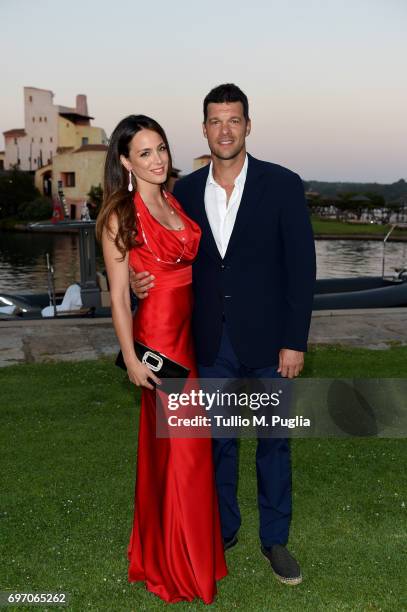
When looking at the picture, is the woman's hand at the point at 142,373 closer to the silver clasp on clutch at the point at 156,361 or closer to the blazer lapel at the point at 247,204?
the silver clasp on clutch at the point at 156,361

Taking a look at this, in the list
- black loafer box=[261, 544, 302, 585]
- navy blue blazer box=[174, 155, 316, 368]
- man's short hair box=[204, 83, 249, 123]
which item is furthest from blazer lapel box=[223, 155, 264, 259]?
black loafer box=[261, 544, 302, 585]

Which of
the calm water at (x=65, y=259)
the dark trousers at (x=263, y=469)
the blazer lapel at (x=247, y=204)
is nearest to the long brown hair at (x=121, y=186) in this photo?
the blazer lapel at (x=247, y=204)

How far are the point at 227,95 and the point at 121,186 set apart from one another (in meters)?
0.78

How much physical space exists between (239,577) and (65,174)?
9186 centimetres

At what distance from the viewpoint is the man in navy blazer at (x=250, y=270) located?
3213 millimetres

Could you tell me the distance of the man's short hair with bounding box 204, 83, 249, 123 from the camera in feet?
10.4

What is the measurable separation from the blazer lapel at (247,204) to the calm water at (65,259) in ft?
127

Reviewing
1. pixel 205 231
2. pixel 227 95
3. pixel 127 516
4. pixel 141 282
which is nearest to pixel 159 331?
pixel 141 282

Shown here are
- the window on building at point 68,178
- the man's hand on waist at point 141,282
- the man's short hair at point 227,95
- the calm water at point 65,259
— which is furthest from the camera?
the window on building at point 68,178

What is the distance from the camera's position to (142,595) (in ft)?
10.8

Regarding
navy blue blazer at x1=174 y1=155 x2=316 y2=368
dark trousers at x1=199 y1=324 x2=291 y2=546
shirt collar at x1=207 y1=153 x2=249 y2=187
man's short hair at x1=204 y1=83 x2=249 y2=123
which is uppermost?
man's short hair at x1=204 y1=83 x2=249 y2=123

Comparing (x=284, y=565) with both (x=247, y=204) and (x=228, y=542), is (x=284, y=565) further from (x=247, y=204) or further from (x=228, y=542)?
→ (x=247, y=204)

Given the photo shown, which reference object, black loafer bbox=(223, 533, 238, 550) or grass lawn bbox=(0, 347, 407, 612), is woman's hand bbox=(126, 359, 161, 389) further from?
black loafer bbox=(223, 533, 238, 550)

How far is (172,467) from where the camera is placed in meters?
3.06
